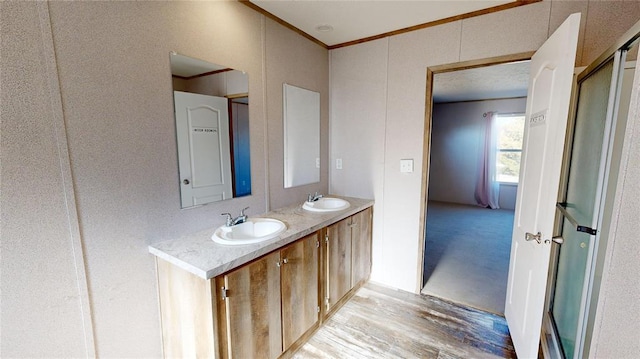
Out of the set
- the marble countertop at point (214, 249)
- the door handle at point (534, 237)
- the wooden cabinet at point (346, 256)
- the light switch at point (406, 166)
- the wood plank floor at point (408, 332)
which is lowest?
the wood plank floor at point (408, 332)

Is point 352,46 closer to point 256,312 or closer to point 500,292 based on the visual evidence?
point 256,312

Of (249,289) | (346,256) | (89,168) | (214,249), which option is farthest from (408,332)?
(89,168)

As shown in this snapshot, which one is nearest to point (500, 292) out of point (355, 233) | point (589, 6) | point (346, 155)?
point (355, 233)

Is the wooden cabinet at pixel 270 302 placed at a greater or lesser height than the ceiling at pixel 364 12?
lesser

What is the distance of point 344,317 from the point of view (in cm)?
226

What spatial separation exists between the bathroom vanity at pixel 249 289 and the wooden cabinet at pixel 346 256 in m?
0.01

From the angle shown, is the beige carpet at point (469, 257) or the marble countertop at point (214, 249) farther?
the beige carpet at point (469, 257)

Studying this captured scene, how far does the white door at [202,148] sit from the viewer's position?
166cm

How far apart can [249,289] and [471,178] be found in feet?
21.0

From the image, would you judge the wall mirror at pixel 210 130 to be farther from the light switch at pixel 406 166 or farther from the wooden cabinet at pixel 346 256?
the light switch at pixel 406 166

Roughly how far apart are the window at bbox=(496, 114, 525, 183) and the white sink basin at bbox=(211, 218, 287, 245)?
602 cm

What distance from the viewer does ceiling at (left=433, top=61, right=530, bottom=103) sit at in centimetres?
360

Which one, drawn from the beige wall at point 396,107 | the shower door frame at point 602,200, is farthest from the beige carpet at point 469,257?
the shower door frame at point 602,200

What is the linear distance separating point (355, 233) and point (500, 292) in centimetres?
156
